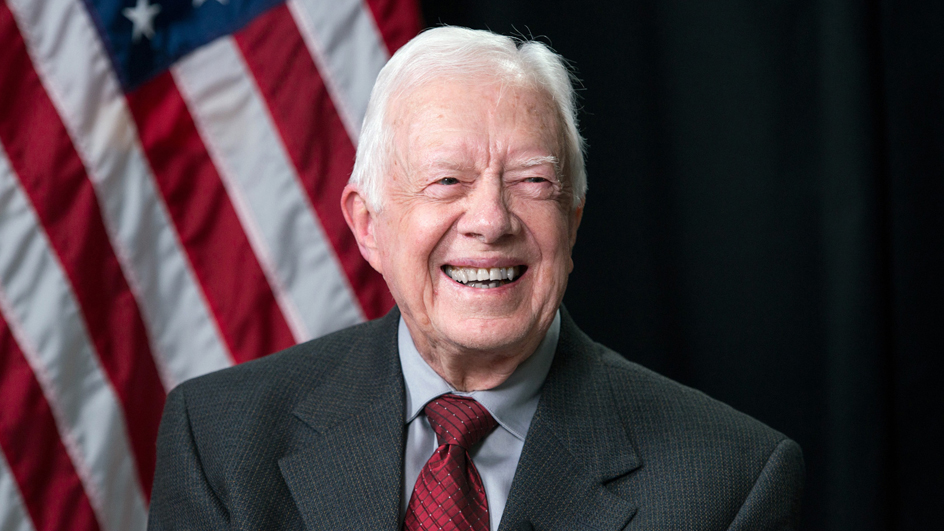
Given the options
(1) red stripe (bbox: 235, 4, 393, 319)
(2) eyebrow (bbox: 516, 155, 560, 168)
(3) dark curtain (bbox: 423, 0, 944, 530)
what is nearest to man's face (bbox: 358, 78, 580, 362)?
(2) eyebrow (bbox: 516, 155, 560, 168)

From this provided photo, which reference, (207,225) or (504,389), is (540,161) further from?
(207,225)

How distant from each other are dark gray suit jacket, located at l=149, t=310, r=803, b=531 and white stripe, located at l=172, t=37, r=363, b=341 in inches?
30.3

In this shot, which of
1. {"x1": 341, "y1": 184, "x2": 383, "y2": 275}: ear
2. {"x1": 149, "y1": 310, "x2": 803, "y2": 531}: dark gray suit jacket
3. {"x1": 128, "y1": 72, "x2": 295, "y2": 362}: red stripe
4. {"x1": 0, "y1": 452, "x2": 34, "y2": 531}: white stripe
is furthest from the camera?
{"x1": 128, "y1": 72, "x2": 295, "y2": 362}: red stripe

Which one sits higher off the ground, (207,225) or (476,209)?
(476,209)

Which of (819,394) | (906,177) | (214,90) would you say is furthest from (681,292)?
(214,90)

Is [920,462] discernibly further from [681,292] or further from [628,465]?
[628,465]

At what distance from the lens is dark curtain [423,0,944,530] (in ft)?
9.55

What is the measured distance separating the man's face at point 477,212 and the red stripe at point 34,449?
1302 millimetres

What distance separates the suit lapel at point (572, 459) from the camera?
176 cm

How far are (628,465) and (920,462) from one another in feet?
5.24

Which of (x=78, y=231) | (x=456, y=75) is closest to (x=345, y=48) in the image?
(x=78, y=231)

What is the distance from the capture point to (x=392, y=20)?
2846 millimetres

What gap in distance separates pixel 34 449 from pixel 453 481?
1.36 metres

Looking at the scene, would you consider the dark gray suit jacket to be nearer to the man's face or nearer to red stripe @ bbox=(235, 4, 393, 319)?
the man's face
